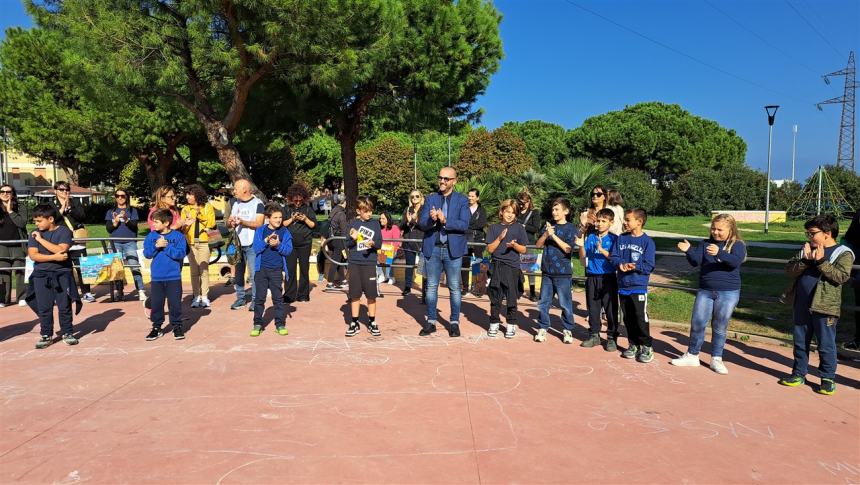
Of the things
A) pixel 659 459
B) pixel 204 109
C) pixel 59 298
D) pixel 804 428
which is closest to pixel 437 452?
pixel 659 459

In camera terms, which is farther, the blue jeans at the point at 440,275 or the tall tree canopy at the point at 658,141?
the tall tree canopy at the point at 658,141

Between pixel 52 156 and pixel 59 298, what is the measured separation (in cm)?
3202

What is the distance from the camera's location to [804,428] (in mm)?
3939

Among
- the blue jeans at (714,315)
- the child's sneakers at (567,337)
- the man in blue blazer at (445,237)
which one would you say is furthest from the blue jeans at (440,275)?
the blue jeans at (714,315)

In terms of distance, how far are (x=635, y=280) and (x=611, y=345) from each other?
82cm

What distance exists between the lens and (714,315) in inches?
207

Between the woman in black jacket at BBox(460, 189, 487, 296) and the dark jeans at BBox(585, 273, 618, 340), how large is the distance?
93.4 inches

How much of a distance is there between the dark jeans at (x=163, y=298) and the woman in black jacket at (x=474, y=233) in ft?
12.8

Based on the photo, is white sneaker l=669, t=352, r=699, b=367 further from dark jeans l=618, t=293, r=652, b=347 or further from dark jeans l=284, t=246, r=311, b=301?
dark jeans l=284, t=246, r=311, b=301

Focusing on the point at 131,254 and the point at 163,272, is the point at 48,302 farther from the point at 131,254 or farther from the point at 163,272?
the point at 131,254

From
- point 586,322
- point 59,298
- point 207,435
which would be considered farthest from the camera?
point 586,322

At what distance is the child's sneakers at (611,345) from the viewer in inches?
231

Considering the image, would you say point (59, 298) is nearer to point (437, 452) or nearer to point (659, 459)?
point (437, 452)

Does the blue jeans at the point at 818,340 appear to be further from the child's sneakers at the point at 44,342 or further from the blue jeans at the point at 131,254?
the blue jeans at the point at 131,254
